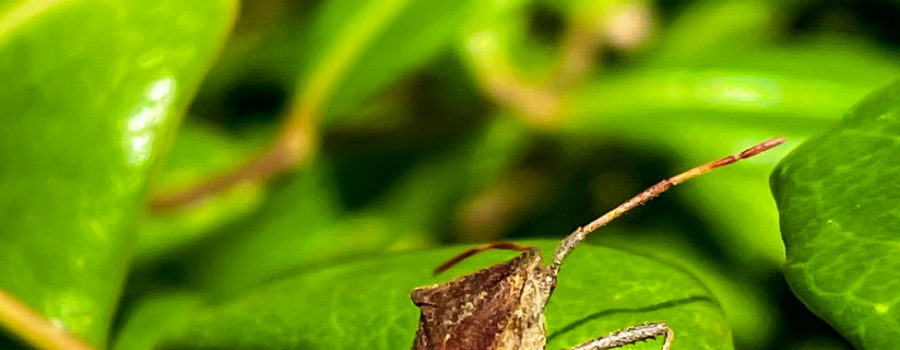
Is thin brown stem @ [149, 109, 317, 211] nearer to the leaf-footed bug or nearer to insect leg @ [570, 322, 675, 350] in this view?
the leaf-footed bug

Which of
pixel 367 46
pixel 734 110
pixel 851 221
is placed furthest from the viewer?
pixel 367 46

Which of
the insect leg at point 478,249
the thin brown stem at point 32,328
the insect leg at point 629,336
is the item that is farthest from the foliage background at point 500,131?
the insect leg at point 629,336

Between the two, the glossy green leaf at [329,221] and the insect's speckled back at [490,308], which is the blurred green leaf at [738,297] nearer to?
the glossy green leaf at [329,221]

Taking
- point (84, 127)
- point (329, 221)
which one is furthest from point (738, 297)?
point (84, 127)

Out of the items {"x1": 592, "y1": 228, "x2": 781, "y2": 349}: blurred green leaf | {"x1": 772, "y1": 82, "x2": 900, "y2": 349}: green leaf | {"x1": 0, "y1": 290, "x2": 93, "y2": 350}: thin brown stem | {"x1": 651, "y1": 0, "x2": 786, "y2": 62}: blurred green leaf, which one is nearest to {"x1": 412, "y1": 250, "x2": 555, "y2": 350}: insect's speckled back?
{"x1": 772, "y1": 82, "x2": 900, "y2": 349}: green leaf

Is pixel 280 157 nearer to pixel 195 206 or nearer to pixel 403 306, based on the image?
pixel 195 206
